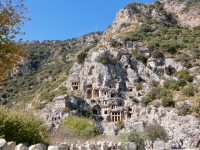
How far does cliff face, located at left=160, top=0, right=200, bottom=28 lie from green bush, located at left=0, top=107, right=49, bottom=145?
87705mm

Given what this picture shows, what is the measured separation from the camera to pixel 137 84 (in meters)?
59.0

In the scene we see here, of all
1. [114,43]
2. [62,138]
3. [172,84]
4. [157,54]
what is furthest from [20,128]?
[114,43]

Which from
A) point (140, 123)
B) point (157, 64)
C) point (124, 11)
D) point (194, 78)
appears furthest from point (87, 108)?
point (124, 11)

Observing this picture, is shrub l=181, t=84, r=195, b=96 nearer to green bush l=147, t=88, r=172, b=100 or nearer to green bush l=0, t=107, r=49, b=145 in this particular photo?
green bush l=147, t=88, r=172, b=100

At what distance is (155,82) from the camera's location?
58.6 metres

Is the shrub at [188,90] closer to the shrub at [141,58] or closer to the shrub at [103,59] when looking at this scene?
the shrub at [141,58]

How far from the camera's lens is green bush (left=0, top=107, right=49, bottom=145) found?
11.6m

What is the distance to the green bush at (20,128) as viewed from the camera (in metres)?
11.6

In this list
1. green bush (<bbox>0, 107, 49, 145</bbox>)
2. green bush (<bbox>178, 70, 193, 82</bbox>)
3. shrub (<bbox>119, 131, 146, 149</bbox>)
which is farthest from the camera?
green bush (<bbox>178, 70, 193, 82</bbox>)

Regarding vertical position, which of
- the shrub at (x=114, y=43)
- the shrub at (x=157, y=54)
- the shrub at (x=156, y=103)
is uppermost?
the shrub at (x=114, y=43)

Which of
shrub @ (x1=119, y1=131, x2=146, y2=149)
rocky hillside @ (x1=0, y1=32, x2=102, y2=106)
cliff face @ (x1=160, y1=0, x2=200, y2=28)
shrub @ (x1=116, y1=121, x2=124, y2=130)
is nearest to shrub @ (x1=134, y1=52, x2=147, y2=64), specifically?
shrub @ (x1=116, y1=121, x2=124, y2=130)

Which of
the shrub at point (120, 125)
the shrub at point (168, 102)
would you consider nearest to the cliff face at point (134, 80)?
the shrub at point (168, 102)

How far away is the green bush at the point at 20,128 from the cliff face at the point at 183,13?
87.7 metres

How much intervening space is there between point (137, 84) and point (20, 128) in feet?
160
